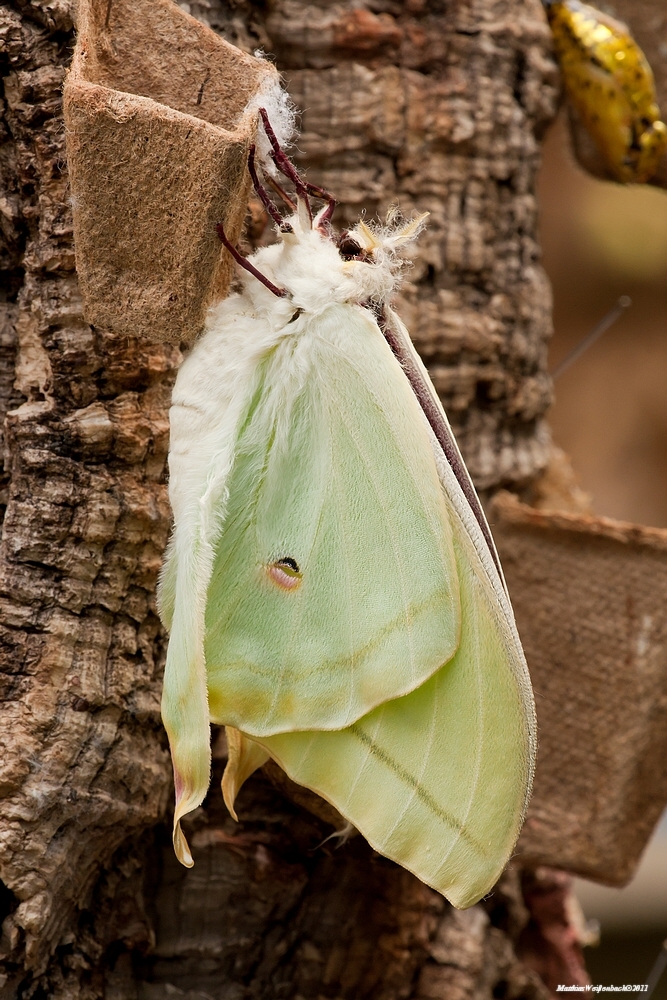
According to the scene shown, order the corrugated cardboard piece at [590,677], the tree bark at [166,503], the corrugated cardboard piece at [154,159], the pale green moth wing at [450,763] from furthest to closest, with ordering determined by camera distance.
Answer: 1. the corrugated cardboard piece at [590,677]
2. the tree bark at [166,503]
3. the pale green moth wing at [450,763]
4. the corrugated cardboard piece at [154,159]

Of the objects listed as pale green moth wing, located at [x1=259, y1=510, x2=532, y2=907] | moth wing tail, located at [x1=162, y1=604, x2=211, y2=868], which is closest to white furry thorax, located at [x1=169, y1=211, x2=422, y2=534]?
moth wing tail, located at [x1=162, y1=604, x2=211, y2=868]

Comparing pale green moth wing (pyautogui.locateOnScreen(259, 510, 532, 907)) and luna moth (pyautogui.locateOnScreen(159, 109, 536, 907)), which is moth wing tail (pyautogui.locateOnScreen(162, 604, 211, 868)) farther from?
pale green moth wing (pyautogui.locateOnScreen(259, 510, 532, 907))

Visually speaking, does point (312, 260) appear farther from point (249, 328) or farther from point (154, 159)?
point (154, 159)

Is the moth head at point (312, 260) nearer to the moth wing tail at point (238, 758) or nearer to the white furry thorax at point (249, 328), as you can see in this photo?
the white furry thorax at point (249, 328)

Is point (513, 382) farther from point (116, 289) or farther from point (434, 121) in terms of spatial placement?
point (116, 289)

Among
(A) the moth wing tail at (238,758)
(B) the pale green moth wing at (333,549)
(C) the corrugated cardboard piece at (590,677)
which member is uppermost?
(B) the pale green moth wing at (333,549)

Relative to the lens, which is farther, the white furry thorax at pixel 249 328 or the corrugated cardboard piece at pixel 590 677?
the corrugated cardboard piece at pixel 590 677

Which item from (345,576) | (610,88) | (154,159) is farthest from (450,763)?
(610,88)

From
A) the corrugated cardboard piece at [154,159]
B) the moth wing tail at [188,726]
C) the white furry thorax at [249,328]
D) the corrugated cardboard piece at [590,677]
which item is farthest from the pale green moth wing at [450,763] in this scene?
the corrugated cardboard piece at [590,677]
